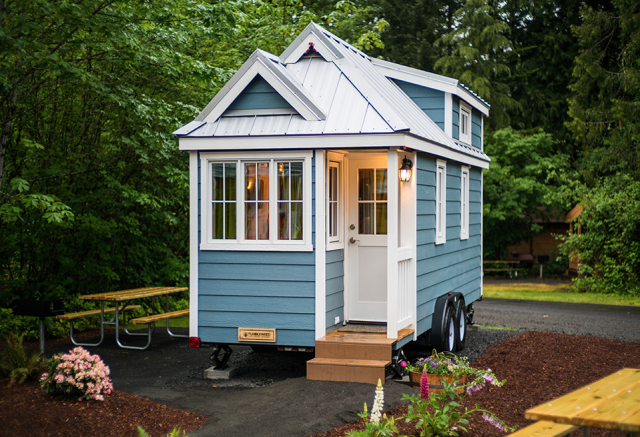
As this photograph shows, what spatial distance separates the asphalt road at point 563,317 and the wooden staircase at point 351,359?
599cm

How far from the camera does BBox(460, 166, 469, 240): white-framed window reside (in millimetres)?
11492

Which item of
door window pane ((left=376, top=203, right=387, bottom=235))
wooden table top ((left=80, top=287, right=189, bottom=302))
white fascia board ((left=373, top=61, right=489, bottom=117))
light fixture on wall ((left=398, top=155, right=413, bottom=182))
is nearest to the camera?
light fixture on wall ((left=398, top=155, right=413, bottom=182))

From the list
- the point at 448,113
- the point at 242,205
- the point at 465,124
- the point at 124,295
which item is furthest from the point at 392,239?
the point at 465,124

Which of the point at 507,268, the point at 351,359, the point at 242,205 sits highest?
the point at 242,205

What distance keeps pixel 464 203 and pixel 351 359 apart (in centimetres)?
478

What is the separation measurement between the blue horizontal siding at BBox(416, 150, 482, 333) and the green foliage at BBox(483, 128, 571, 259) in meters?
13.5

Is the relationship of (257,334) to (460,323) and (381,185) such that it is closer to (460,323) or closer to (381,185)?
(381,185)

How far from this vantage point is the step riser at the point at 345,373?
24.7 ft

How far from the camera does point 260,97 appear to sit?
27.7 feet

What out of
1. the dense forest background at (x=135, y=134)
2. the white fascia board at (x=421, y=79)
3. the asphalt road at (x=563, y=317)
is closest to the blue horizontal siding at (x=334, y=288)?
the white fascia board at (x=421, y=79)

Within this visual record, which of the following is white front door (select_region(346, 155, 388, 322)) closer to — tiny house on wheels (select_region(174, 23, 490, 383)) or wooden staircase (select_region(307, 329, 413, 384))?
tiny house on wheels (select_region(174, 23, 490, 383))

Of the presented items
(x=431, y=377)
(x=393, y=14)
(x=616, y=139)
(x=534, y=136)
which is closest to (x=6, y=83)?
(x=431, y=377)

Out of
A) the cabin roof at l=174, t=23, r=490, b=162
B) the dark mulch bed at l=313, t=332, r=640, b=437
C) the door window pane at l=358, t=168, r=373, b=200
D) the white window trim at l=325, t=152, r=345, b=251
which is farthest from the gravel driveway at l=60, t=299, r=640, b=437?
the cabin roof at l=174, t=23, r=490, b=162

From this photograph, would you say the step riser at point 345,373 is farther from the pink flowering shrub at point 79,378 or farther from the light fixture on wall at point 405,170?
the light fixture on wall at point 405,170
